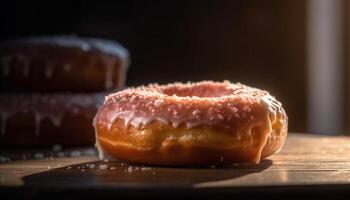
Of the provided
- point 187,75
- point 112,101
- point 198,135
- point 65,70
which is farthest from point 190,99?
point 187,75

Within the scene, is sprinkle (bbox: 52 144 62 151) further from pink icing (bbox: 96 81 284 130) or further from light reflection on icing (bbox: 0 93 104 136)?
pink icing (bbox: 96 81 284 130)

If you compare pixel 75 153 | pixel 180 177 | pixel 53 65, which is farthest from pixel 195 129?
pixel 53 65

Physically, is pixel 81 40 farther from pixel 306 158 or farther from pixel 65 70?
pixel 306 158

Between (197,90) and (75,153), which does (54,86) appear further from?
(197,90)

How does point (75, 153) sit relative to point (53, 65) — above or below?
below

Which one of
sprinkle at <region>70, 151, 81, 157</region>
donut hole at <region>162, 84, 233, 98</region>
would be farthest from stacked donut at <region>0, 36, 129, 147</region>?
donut hole at <region>162, 84, 233, 98</region>

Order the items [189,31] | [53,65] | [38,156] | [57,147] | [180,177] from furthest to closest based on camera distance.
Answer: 1. [189,31]
2. [53,65]
3. [57,147]
4. [38,156]
5. [180,177]
